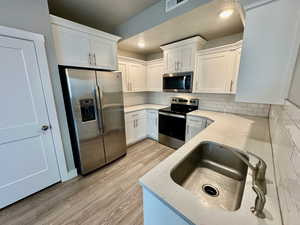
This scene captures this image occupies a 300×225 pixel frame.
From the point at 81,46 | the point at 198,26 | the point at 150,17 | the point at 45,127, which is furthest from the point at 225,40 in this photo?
the point at 45,127

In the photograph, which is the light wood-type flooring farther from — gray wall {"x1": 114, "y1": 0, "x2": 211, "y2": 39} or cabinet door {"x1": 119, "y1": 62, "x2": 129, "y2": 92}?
gray wall {"x1": 114, "y1": 0, "x2": 211, "y2": 39}

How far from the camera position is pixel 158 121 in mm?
3027

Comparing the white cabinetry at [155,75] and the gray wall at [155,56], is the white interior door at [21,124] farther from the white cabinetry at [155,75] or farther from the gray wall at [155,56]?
the gray wall at [155,56]

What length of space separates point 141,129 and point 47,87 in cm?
213

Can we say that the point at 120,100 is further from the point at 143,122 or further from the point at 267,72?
the point at 267,72

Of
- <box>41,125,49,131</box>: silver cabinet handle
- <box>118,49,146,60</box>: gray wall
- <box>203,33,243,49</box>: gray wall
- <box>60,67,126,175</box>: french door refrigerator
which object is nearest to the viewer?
<box>41,125,49,131</box>: silver cabinet handle

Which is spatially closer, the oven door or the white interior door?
the white interior door

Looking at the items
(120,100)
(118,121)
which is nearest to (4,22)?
(120,100)

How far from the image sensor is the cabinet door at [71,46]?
1721 millimetres

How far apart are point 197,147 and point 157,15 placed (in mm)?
→ 2020

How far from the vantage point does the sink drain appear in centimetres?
89

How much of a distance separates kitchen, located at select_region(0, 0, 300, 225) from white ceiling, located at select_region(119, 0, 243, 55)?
0.06ft

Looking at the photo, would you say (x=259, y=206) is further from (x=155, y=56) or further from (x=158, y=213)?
(x=155, y=56)

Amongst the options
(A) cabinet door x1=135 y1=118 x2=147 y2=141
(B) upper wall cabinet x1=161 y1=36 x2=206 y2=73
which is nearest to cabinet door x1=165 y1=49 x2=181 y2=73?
(B) upper wall cabinet x1=161 y1=36 x2=206 y2=73
